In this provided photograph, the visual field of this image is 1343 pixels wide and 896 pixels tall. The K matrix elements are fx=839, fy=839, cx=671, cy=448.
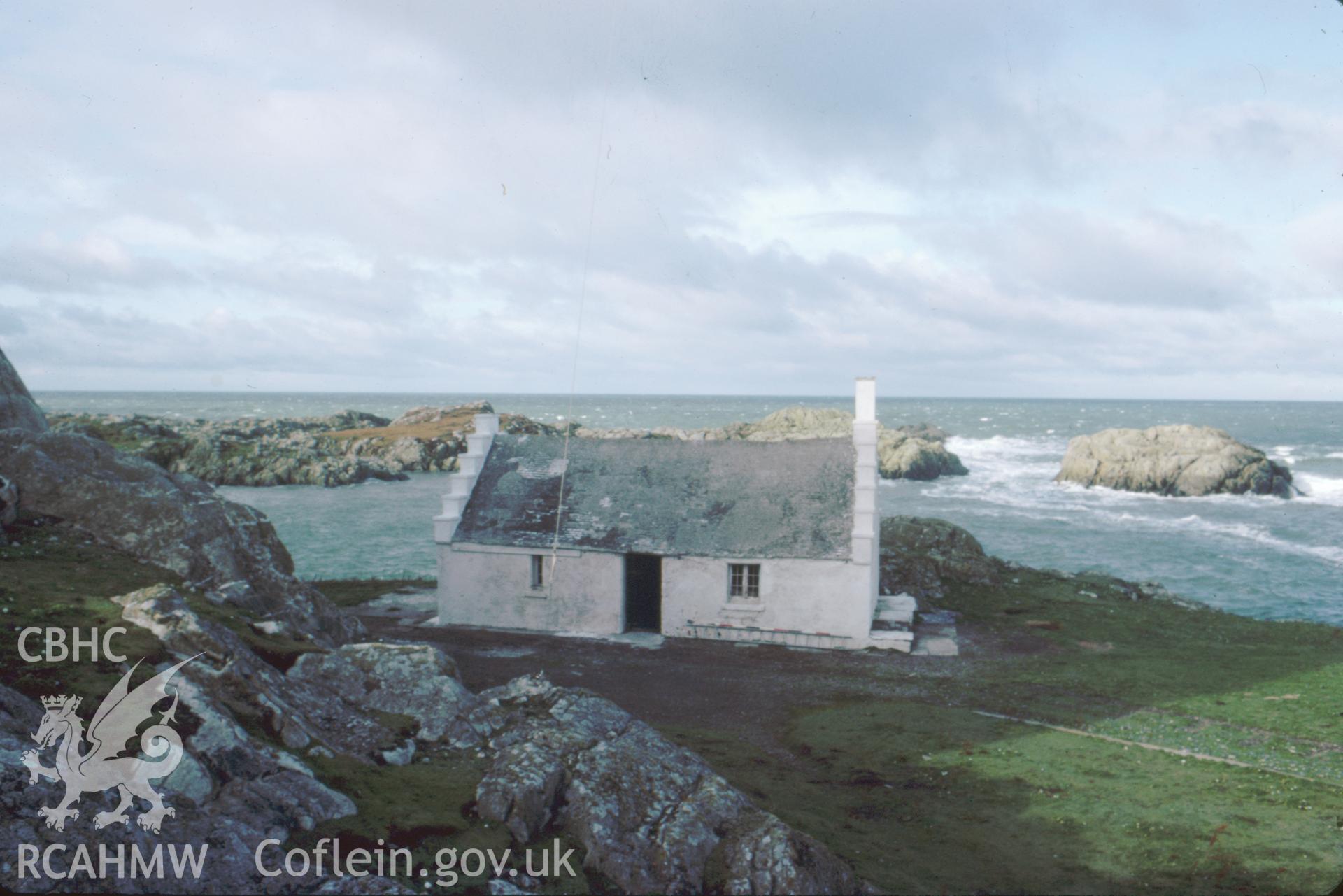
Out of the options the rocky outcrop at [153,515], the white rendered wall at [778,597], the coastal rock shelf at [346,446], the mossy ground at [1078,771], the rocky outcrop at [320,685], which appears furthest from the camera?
the coastal rock shelf at [346,446]

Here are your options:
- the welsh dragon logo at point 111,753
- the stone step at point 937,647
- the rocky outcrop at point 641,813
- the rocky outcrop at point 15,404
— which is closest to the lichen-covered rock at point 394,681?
the rocky outcrop at point 641,813

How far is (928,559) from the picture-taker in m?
34.0

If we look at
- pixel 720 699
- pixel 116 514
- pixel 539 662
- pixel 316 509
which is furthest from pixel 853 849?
pixel 316 509

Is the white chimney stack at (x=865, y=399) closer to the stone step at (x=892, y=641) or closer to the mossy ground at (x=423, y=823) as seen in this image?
the stone step at (x=892, y=641)

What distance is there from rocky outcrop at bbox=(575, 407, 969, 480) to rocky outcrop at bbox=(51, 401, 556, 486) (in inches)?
659

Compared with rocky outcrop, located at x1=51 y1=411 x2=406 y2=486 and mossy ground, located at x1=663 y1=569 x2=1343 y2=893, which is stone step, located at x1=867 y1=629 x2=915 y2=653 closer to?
mossy ground, located at x1=663 y1=569 x2=1343 y2=893

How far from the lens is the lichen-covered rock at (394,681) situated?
12.1 meters

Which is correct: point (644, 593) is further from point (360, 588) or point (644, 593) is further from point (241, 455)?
point (241, 455)

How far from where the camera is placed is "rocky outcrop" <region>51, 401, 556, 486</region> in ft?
255

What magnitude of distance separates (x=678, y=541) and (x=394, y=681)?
14933mm

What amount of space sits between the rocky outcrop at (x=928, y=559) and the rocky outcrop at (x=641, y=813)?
A: 22.0 metres

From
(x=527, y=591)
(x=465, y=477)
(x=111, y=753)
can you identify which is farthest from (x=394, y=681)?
(x=465, y=477)

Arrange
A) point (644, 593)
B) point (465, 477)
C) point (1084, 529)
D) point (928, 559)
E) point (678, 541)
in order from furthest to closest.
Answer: point (1084, 529)
point (928, 559)
point (644, 593)
point (465, 477)
point (678, 541)

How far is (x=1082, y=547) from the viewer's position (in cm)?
5066
